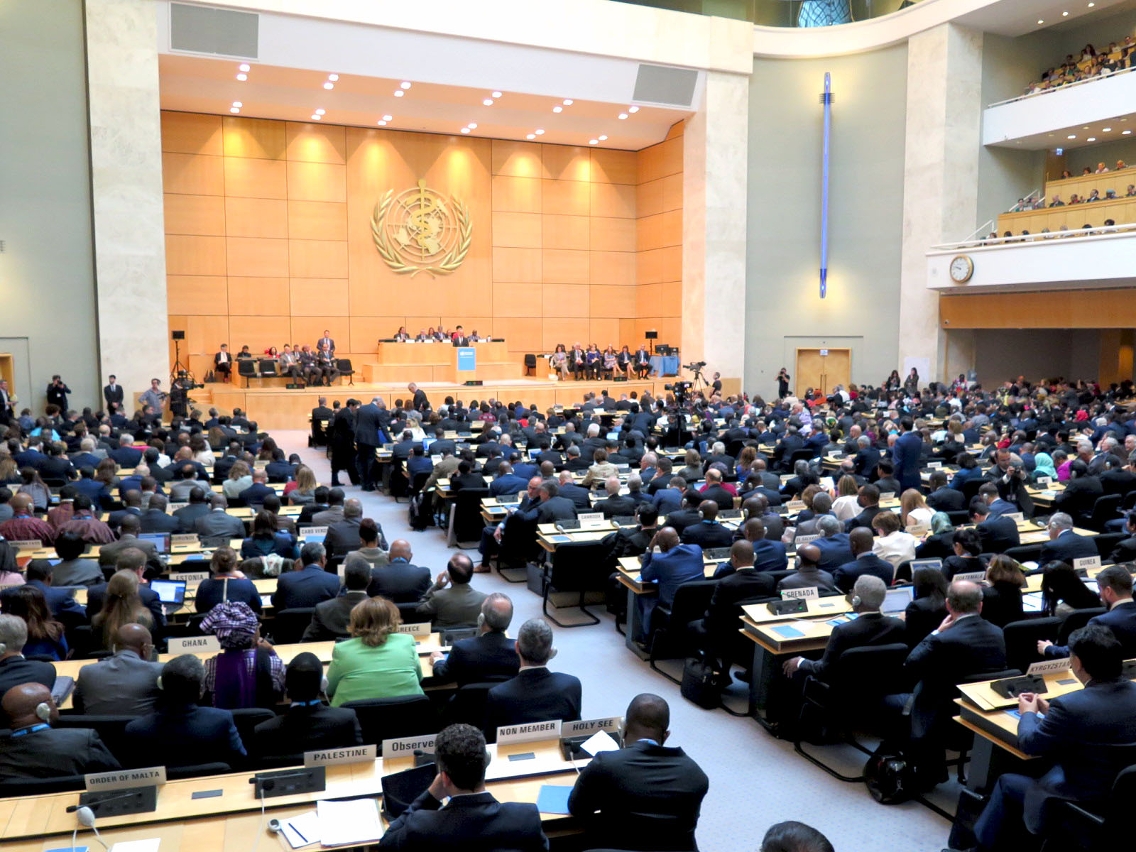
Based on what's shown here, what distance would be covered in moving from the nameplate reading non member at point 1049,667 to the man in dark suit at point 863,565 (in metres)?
1.67

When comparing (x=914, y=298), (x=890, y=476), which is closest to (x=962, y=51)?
(x=914, y=298)

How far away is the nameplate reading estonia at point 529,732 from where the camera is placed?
12.5 ft

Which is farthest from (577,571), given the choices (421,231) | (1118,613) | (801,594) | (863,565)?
(421,231)

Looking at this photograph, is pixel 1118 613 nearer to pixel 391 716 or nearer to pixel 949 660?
pixel 949 660

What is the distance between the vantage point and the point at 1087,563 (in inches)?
252

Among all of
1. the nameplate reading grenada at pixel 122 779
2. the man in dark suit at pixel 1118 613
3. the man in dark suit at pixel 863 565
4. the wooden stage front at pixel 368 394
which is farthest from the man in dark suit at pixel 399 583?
the wooden stage front at pixel 368 394

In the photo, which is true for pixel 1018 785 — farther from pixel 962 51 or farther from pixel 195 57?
pixel 962 51

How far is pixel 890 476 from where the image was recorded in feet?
31.1

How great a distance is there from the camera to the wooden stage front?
806 inches

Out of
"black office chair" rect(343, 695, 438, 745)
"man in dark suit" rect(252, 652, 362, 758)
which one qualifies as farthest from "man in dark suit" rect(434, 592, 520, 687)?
"man in dark suit" rect(252, 652, 362, 758)

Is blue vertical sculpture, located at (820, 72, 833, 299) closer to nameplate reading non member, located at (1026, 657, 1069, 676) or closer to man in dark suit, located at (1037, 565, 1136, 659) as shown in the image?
man in dark suit, located at (1037, 565, 1136, 659)

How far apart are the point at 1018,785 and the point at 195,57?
68.6 ft

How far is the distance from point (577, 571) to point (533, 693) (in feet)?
13.4

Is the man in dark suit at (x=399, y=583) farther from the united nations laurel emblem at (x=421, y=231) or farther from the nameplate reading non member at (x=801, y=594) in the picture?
the united nations laurel emblem at (x=421, y=231)
